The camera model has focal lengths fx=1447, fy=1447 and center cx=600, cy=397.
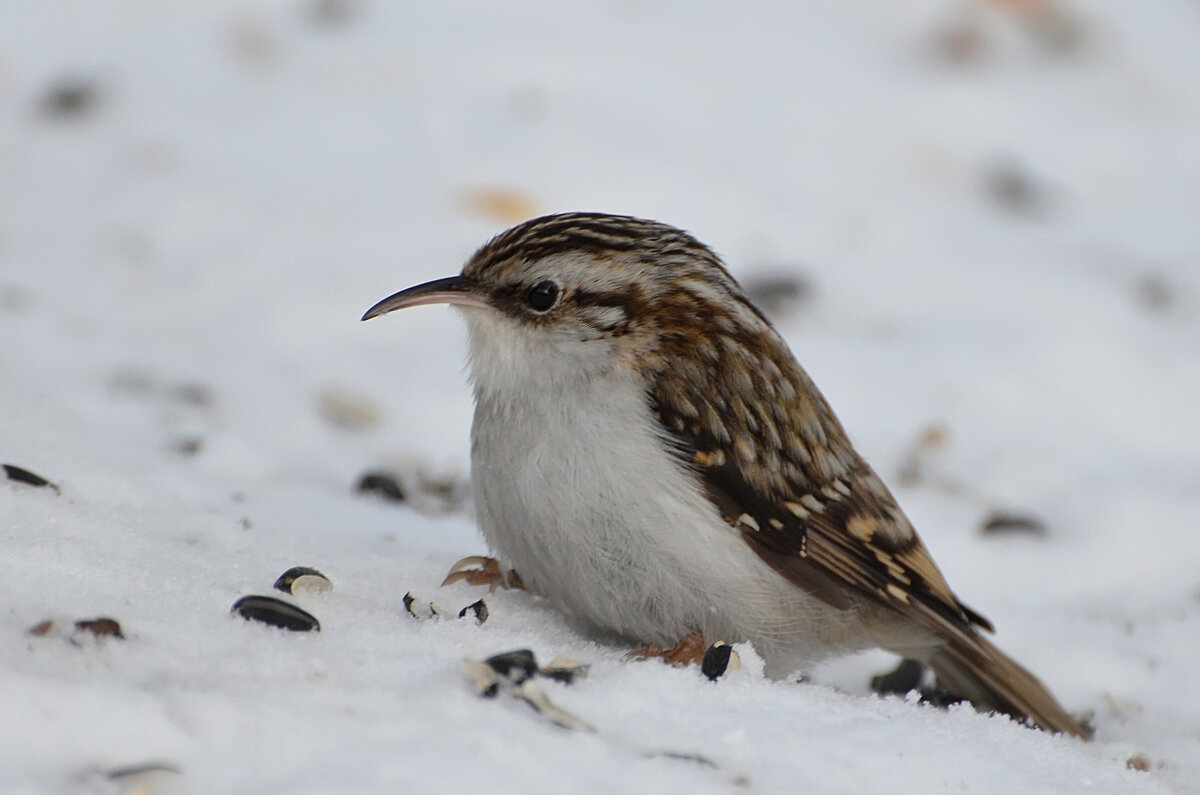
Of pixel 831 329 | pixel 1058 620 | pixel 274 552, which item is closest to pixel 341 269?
pixel 831 329

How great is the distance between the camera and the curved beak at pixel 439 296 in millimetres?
3227

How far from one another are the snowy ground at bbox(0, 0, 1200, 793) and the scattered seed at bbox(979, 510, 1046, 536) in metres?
0.05

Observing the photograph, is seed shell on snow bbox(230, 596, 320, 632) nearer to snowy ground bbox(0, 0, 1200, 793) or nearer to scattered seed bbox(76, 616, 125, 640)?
snowy ground bbox(0, 0, 1200, 793)

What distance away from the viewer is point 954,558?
436cm

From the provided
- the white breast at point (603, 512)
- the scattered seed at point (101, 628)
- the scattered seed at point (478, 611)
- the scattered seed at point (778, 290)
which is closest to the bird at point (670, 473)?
the white breast at point (603, 512)

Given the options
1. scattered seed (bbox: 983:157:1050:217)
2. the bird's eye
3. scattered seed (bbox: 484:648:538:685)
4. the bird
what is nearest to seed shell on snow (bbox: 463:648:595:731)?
scattered seed (bbox: 484:648:538:685)

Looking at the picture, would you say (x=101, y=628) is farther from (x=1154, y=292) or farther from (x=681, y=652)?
(x=1154, y=292)

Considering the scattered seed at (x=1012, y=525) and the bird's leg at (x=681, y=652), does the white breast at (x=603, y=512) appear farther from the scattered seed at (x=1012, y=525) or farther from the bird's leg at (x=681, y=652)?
the scattered seed at (x=1012, y=525)

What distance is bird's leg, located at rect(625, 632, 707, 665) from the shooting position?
9.79ft

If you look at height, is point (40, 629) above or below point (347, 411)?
below

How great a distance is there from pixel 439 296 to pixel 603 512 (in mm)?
663

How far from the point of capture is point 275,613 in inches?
105

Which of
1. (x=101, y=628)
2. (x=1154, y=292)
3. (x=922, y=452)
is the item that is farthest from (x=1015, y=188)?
(x=101, y=628)

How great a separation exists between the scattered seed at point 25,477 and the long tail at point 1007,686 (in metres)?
2.14
